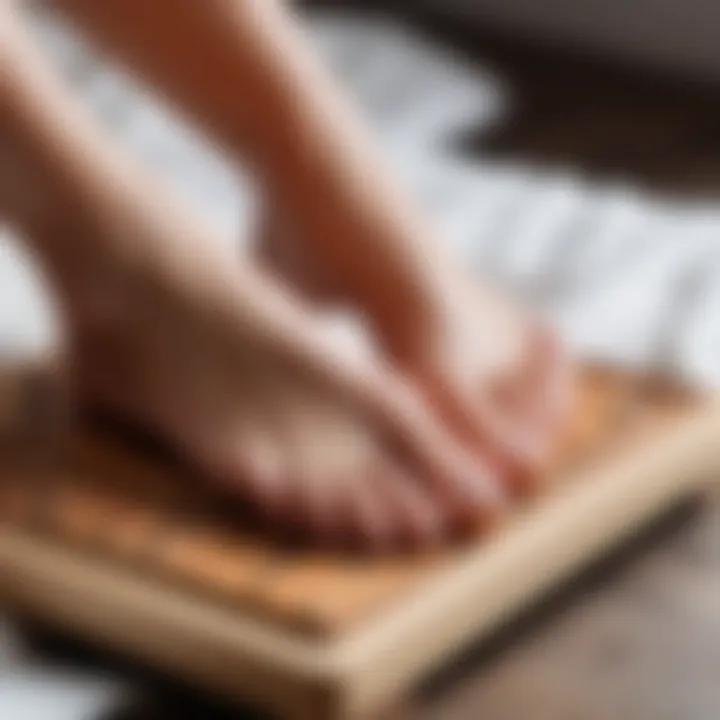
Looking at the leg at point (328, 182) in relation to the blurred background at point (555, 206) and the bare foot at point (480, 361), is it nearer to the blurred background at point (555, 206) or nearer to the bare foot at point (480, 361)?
the bare foot at point (480, 361)

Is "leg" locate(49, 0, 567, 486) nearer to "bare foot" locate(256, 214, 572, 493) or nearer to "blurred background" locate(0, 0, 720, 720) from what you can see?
"bare foot" locate(256, 214, 572, 493)

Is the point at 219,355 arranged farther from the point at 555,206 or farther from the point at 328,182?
the point at 555,206

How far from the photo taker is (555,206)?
1.10 metres

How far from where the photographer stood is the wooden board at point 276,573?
609 mm

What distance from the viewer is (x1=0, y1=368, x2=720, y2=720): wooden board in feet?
2.00

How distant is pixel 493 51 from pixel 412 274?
0.98 meters

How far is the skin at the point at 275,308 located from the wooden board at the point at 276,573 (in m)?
0.02

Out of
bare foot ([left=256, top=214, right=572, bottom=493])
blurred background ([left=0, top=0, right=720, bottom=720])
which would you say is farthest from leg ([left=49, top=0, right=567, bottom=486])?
blurred background ([left=0, top=0, right=720, bottom=720])

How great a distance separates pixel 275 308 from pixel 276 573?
0.14 m

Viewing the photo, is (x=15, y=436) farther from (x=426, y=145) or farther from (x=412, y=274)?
(x=426, y=145)

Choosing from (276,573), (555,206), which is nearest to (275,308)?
(276,573)

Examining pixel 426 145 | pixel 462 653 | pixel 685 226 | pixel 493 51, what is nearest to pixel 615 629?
pixel 462 653

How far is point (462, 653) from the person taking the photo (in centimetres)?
69

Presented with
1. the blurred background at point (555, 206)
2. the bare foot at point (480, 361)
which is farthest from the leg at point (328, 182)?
the blurred background at point (555, 206)
